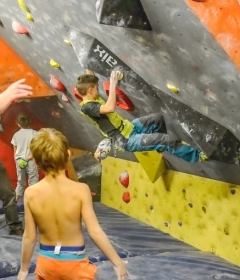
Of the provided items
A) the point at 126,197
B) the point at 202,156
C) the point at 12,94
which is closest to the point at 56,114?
the point at 126,197

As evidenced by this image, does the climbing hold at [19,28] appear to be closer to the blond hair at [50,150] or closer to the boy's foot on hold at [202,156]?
the boy's foot on hold at [202,156]

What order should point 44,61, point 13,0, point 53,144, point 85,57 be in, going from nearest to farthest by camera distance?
1. point 53,144
2. point 85,57
3. point 13,0
4. point 44,61

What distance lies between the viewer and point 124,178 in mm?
5535

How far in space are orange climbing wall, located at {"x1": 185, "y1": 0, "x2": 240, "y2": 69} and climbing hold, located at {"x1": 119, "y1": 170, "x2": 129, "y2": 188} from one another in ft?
11.2

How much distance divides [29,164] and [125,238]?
1698 millimetres

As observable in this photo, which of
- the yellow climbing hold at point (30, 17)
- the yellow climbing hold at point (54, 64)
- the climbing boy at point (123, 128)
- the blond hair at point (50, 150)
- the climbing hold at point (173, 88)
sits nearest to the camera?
the blond hair at point (50, 150)

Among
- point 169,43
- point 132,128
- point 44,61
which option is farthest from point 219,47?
point 44,61

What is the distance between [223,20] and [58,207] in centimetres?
108

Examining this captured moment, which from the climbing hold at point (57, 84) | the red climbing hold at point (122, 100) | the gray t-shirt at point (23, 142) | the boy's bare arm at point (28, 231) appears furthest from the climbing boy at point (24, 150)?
the boy's bare arm at point (28, 231)

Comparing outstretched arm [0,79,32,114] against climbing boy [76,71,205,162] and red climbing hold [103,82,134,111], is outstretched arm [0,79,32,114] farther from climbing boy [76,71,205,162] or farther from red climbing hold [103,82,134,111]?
red climbing hold [103,82,134,111]

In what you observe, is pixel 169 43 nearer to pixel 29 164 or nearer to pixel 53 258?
pixel 53 258

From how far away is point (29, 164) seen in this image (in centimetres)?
569

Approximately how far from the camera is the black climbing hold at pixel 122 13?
2.44 m

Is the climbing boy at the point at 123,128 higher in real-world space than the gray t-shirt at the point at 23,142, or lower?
higher
